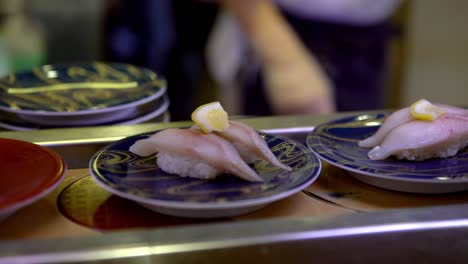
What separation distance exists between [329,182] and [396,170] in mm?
96

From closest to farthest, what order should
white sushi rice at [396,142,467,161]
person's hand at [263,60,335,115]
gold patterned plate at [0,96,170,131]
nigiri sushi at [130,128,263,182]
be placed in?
nigiri sushi at [130,128,263,182] < white sushi rice at [396,142,467,161] < gold patterned plate at [0,96,170,131] < person's hand at [263,60,335,115]

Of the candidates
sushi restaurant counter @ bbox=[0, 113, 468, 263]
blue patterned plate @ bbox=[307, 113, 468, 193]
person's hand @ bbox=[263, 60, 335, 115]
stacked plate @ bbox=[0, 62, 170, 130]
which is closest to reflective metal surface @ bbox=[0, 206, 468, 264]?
sushi restaurant counter @ bbox=[0, 113, 468, 263]

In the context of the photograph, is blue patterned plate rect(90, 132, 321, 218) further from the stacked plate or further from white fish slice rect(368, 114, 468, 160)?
the stacked plate

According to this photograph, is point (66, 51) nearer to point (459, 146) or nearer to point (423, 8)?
point (423, 8)

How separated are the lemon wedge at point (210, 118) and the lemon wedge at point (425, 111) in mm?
299

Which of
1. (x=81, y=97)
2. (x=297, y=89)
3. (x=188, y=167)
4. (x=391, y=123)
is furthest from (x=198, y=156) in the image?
(x=297, y=89)

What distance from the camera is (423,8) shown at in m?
2.82

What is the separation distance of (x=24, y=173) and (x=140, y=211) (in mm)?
155

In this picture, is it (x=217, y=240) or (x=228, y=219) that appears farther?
(x=228, y=219)

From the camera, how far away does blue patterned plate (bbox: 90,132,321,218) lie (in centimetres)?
66

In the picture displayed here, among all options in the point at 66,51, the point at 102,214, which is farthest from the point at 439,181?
the point at 66,51

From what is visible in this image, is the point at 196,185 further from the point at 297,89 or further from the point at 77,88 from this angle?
the point at 297,89

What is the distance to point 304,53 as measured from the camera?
193 cm

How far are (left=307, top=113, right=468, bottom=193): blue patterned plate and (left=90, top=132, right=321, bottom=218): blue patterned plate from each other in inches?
2.0
